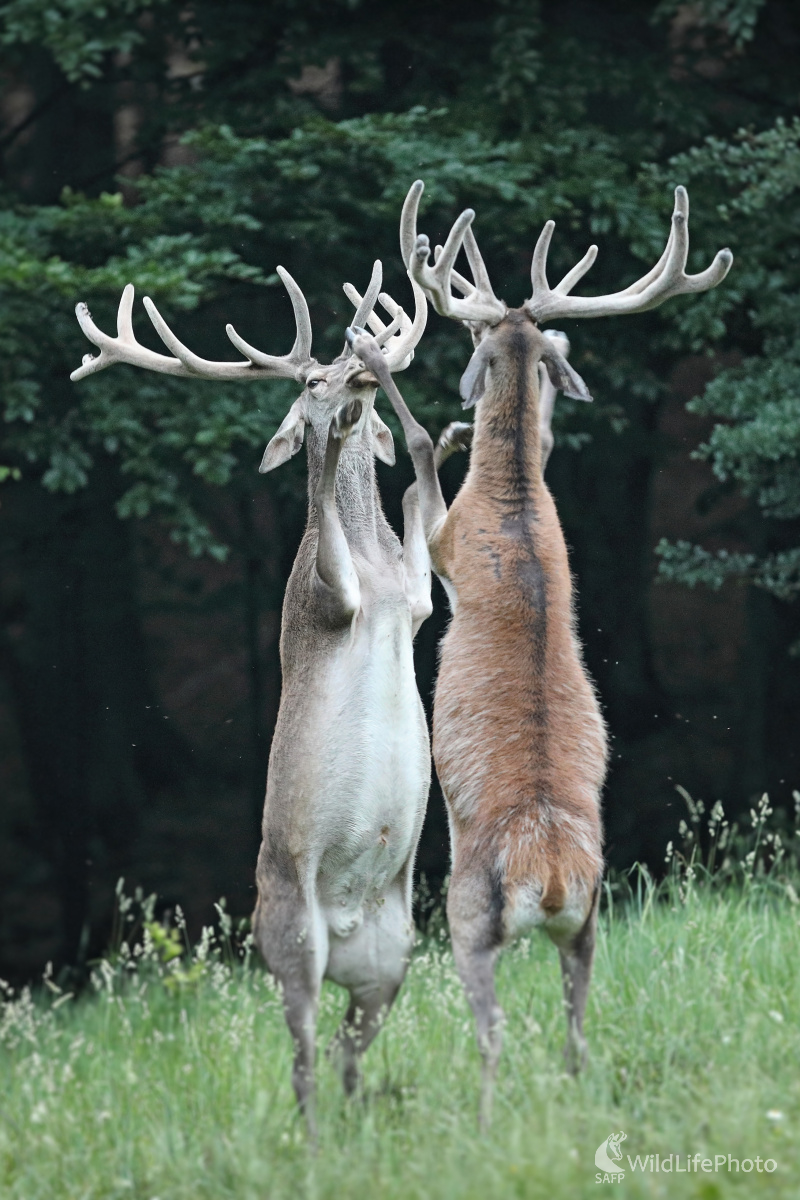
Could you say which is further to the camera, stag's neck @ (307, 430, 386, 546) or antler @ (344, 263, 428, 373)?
antler @ (344, 263, 428, 373)

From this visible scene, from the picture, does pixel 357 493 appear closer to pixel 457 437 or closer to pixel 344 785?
pixel 457 437

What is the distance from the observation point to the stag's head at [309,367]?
5180mm

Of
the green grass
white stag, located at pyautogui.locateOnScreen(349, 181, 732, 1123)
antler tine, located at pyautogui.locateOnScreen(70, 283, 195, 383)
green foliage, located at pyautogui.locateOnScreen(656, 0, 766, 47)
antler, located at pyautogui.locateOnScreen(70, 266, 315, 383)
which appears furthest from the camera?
green foliage, located at pyautogui.locateOnScreen(656, 0, 766, 47)

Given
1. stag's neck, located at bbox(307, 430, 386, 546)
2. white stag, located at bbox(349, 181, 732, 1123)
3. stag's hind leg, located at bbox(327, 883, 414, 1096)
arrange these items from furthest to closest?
stag's neck, located at bbox(307, 430, 386, 546)
stag's hind leg, located at bbox(327, 883, 414, 1096)
white stag, located at bbox(349, 181, 732, 1123)

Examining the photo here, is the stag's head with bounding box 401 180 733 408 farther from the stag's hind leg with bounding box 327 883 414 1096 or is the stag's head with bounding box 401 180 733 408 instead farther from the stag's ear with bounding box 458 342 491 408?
the stag's hind leg with bounding box 327 883 414 1096

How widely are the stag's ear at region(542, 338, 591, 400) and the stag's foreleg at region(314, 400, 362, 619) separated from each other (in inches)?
28.2

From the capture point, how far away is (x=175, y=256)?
8250 millimetres

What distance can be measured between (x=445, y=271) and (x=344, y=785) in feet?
5.61

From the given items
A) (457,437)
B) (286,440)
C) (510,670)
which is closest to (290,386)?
(286,440)

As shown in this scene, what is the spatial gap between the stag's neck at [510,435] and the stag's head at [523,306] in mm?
34

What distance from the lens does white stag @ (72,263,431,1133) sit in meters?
4.73

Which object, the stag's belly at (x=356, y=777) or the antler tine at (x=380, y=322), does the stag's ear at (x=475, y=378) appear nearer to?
the antler tine at (x=380, y=322)

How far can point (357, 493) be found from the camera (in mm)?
5180

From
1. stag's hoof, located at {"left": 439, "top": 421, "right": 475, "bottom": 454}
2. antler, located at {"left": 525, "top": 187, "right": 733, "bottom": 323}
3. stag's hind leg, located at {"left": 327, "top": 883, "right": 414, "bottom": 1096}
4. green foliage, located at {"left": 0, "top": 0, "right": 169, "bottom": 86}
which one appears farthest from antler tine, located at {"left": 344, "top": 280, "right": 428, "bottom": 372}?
green foliage, located at {"left": 0, "top": 0, "right": 169, "bottom": 86}
